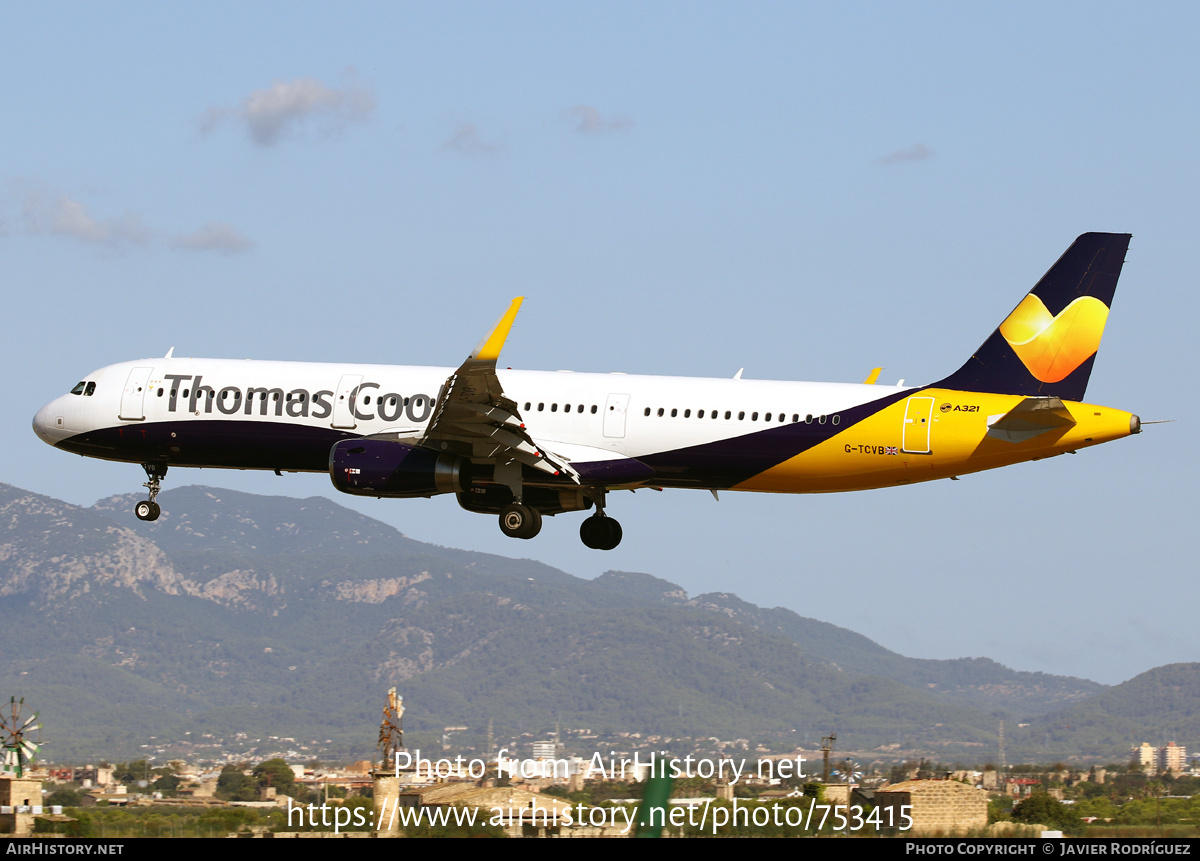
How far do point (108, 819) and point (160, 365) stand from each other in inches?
705

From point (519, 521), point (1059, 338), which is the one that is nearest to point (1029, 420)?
point (1059, 338)

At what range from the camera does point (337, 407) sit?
4612 centimetres

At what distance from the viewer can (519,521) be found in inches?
1797

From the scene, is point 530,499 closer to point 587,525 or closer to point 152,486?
point 587,525

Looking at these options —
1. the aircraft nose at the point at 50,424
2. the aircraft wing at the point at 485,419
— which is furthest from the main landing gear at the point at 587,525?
the aircraft nose at the point at 50,424

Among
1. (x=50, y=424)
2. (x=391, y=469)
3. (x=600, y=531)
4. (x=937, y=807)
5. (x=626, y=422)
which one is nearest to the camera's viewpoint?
(x=937, y=807)

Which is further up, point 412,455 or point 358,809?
point 412,455

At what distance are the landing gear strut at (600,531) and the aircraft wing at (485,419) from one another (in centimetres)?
472

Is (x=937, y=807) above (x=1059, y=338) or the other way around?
the other way around

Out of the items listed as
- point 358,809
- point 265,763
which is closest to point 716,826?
point 358,809

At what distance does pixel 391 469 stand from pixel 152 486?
10043 millimetres

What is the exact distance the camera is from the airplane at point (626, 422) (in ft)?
140

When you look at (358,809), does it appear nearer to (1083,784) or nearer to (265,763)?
(265,763)

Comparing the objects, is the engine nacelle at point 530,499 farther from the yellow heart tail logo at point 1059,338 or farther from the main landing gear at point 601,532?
the yellow heart tail logo at point 1059,338
